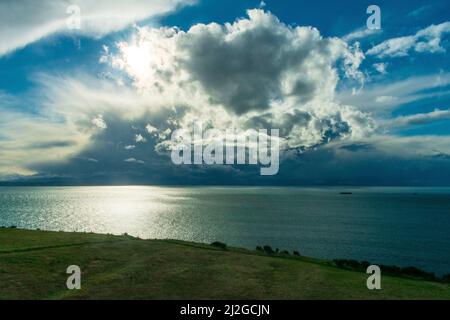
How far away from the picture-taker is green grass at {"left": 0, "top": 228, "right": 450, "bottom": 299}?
68.6 ft

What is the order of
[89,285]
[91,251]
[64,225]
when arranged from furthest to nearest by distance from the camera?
1. [64,225]
2. [91,251]
3. [89,285]

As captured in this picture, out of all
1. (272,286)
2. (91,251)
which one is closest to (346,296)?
(272,286)

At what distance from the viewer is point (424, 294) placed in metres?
22.8

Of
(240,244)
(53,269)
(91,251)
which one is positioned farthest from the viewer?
(240,244)

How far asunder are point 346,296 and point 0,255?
26148 mm

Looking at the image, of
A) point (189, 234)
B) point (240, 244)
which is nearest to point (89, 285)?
point (240, 244)

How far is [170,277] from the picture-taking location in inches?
960

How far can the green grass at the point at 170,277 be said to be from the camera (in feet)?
68.6

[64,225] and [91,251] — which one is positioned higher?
[91,251]
